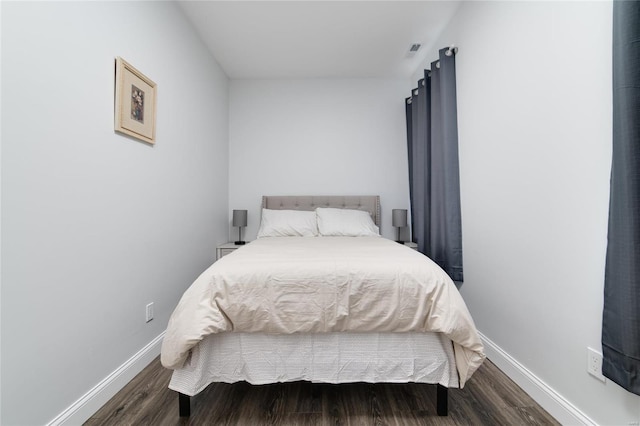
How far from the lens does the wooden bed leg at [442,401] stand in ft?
4.42

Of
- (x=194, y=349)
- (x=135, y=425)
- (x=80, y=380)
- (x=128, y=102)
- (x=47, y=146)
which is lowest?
(x=135, y=425)

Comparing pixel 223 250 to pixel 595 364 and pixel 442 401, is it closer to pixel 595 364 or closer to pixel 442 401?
pixel 442 401

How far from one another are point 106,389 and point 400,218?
2.85 m

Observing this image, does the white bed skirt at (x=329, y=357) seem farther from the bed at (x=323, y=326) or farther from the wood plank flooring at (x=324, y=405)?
the wood plank flooring at (x=324, y=405)

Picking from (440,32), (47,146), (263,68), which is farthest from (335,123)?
(47,146)

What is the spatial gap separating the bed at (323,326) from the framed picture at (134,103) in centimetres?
106

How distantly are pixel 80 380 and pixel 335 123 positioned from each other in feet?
10.5

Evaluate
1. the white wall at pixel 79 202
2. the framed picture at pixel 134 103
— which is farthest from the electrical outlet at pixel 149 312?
the framed picture at pixel 134 103

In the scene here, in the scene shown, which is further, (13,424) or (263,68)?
(263,68)

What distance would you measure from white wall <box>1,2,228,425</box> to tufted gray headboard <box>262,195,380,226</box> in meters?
1.31

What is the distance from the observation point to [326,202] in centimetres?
337

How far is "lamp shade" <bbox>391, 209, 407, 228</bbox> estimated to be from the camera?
3182 mm

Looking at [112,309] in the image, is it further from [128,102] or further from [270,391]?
[128,102]

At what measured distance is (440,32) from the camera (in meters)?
2.55
